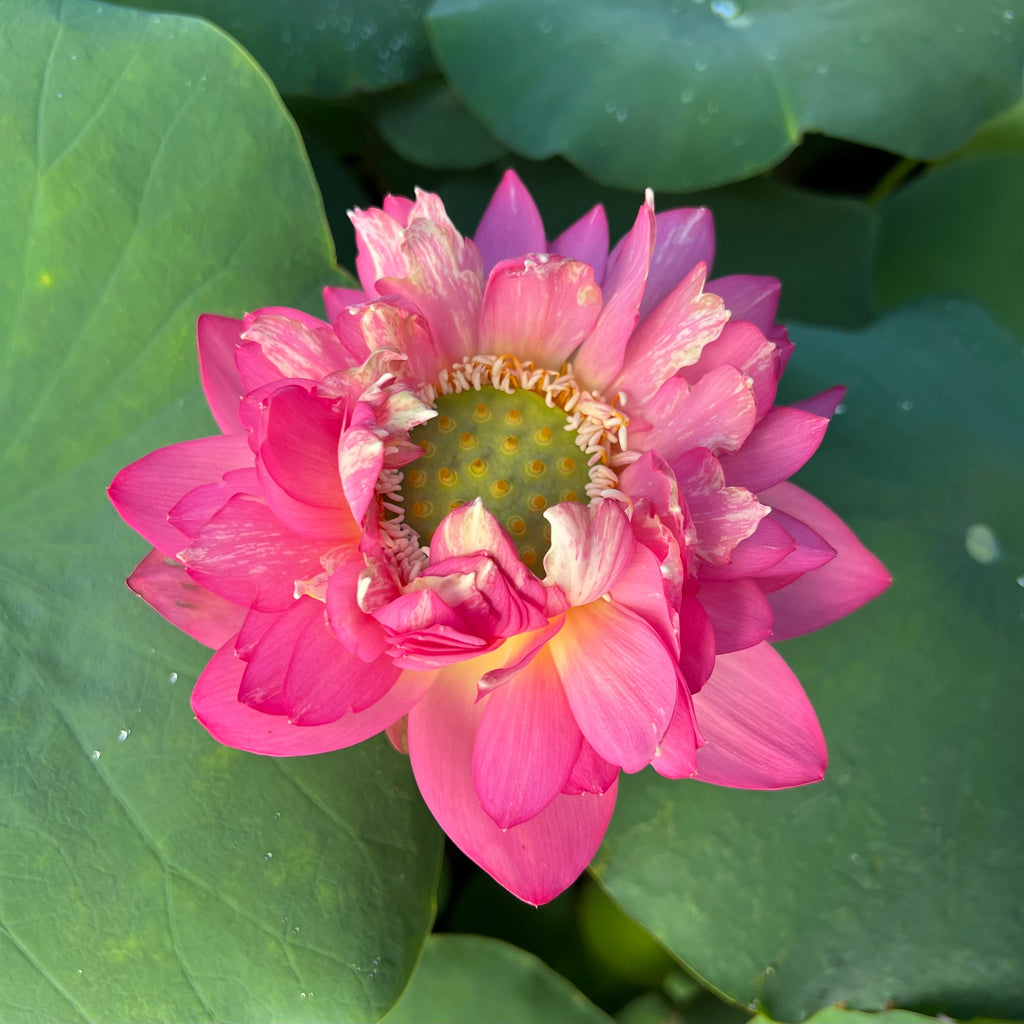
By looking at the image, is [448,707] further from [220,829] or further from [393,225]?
[393,225]

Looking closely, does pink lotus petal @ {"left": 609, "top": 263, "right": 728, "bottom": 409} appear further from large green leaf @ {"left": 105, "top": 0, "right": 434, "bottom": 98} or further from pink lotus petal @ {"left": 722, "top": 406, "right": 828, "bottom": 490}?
large green leaf @ {"left": 105, "top": 0, "right": 434, "bottom": 98}

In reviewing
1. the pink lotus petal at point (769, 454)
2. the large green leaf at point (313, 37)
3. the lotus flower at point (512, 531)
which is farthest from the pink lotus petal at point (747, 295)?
the large green leaf at point (313, 37)

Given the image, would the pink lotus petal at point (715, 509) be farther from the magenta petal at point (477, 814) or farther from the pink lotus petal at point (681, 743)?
the magenta petal at point (477, 814)

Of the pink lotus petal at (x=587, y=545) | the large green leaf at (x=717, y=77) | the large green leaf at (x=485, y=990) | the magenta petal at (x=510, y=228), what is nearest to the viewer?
the pink lotus petal at (x=587, y=545)

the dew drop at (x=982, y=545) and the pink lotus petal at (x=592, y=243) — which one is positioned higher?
the pink lotus petal at (x=592, y=243)

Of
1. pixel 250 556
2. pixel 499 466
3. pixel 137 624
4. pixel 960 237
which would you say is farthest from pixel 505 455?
pixel 960 237

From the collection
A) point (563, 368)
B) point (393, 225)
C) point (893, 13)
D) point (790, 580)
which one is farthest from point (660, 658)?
point (893, 13)

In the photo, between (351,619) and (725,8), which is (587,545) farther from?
(725,8)
